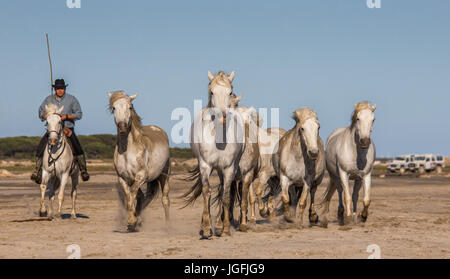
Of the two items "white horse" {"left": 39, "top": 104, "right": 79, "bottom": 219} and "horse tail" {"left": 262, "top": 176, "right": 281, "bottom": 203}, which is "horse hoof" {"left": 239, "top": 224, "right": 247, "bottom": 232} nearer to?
"horse tail" {"left": 262, "top": 176, "right": 281, "bottom": 203}

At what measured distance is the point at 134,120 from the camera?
12.1m

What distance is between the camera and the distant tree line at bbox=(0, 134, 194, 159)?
329 feet

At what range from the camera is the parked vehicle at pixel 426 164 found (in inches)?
2126

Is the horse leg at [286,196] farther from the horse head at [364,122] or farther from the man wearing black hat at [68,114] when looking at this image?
the man wearing black hat at [68,114]

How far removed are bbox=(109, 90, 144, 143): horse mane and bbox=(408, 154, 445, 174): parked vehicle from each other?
45.7 meters

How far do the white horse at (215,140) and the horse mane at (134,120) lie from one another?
127cm

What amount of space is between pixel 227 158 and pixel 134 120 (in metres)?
2.21

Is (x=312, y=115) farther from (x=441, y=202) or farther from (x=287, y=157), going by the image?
(x=441, y=202)

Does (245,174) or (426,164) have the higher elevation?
(245,174)

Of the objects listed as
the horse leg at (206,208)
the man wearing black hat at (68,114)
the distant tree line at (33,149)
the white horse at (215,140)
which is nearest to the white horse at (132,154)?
the white horse at (215,140)

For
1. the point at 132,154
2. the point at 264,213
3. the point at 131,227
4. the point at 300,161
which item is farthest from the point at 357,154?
the point at 131,227

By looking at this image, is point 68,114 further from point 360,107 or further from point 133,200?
point 360,107

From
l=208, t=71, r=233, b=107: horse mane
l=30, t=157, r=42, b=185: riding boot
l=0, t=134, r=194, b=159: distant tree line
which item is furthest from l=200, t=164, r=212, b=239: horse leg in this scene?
l=0, t=134, r=194, b=159: distant tree line
